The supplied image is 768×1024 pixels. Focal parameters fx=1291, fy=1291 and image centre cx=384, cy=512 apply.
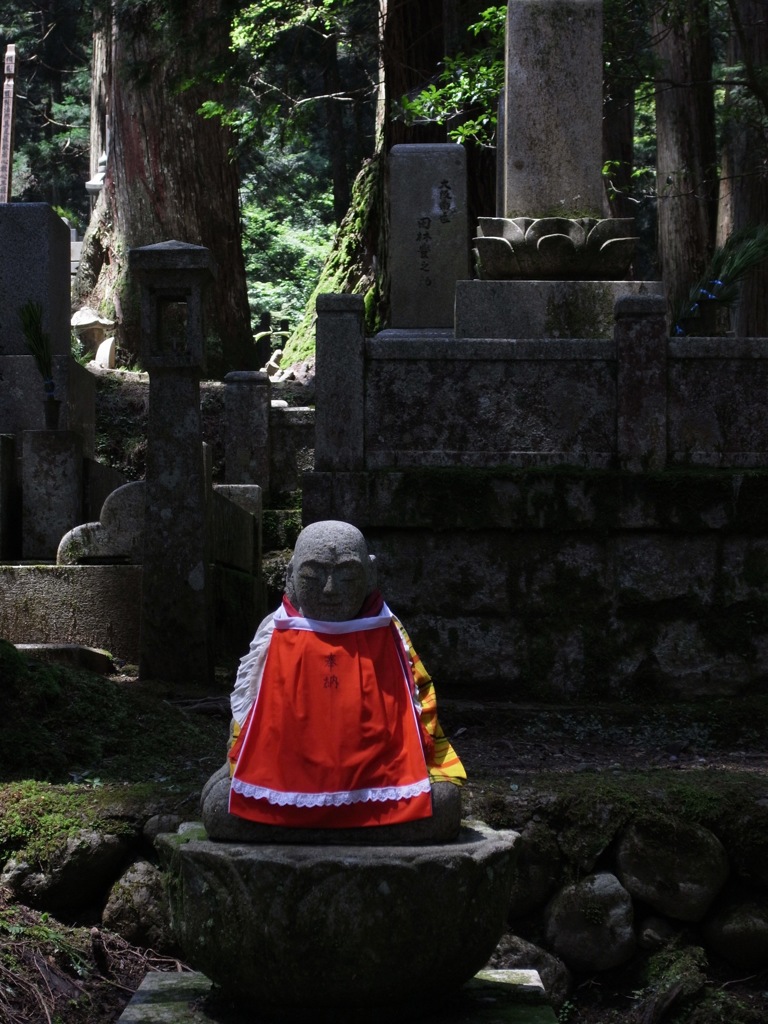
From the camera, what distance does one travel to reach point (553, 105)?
9.09m

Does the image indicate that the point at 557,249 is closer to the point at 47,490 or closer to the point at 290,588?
the point at 47,490

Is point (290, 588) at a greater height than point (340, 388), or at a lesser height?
Answer: lesser

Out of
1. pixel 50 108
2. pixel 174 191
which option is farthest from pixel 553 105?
pixel 50 108

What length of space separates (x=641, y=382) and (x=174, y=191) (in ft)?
34.3

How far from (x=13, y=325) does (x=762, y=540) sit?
5.99 meters

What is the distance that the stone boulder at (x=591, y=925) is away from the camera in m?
4.98

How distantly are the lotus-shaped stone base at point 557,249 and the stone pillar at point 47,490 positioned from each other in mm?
3173

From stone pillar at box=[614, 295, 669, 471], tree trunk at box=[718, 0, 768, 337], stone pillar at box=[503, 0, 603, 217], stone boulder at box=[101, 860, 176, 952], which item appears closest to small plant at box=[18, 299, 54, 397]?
stone pillar at box=[503, 0, 603, 217]

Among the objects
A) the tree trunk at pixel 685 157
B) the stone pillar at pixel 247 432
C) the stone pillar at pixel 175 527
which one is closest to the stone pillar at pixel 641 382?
the stone pillar at pixel 175 527

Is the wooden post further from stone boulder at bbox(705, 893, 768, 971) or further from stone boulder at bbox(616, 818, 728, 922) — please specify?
stone boulder at bbox(705, 893, 768, 971)

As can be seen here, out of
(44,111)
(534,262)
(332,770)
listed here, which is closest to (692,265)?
(534,262)

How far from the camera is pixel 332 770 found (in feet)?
12.1

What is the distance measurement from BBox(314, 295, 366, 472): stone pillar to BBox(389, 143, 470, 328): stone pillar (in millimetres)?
4810

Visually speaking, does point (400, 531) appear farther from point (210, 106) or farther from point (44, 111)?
point (44, 111)
